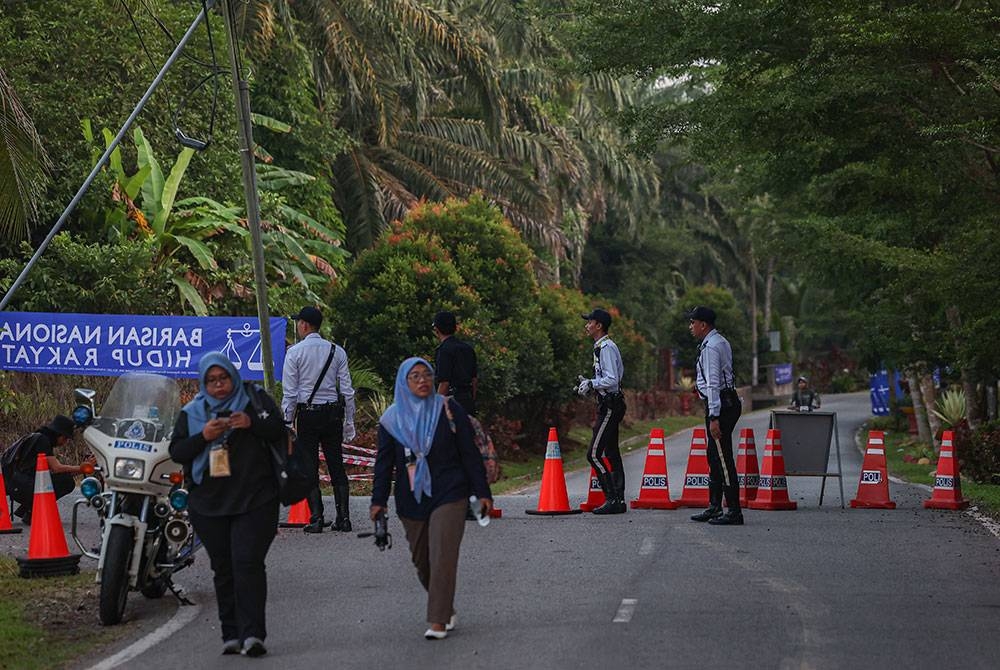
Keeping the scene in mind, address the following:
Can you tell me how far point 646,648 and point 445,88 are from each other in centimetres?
3306

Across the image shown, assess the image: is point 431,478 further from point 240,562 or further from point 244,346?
point 244,346

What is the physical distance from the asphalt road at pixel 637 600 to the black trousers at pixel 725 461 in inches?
13.5

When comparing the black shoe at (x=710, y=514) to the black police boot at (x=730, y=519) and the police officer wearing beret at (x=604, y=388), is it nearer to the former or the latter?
the black police boot at (x=730, y=519)

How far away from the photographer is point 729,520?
14.2m

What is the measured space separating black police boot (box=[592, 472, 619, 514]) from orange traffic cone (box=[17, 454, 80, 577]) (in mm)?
5301

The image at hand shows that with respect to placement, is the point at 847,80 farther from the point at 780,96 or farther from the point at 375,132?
the point at 375,132

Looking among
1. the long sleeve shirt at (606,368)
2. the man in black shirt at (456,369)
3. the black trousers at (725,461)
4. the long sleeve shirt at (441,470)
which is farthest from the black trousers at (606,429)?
the long sleeve shirt at (441,470)

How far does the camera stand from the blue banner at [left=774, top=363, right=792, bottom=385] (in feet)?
269

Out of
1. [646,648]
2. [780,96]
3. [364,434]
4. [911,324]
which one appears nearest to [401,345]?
[364,434]

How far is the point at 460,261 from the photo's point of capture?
29.6 m

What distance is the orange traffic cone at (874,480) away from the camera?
16406 millimetres

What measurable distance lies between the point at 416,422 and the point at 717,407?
5452mm

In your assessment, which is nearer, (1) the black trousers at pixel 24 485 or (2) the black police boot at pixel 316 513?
(2) the black police boot at pixel 316 513

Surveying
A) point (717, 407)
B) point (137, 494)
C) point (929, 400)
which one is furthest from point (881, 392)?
point (137, 494)
